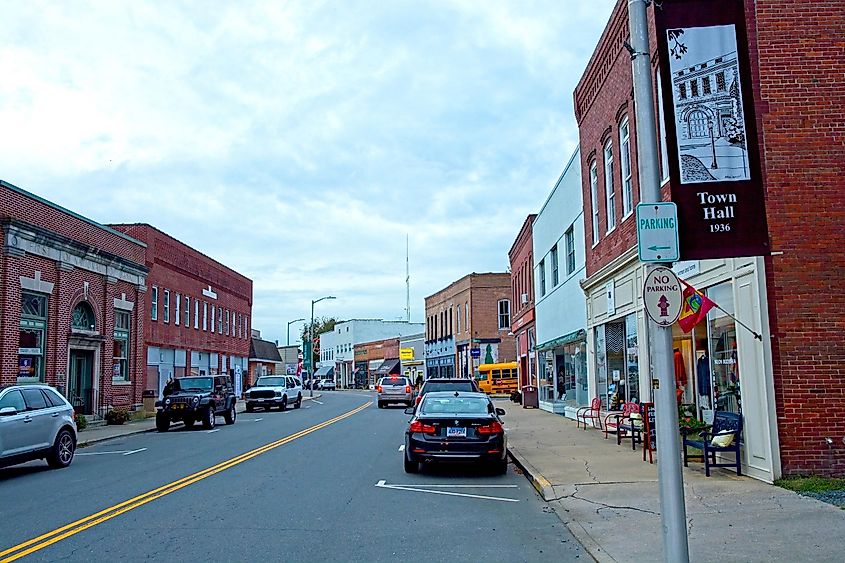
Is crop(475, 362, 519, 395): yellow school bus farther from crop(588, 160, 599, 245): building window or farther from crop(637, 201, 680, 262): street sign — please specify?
crop(637, 201, 680, 262): street sign

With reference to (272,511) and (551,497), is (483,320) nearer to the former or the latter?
(551,497)

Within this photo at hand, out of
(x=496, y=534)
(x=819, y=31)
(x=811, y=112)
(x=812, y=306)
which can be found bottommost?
(x=496, y=534)

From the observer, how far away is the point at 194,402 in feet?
86.7

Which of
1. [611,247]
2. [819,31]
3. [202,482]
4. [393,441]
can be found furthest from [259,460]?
[819,31]

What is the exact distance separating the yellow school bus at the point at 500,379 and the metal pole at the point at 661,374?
44.4 meters

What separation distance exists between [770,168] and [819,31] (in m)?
2.34

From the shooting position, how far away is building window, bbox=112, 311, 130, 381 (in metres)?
32.0

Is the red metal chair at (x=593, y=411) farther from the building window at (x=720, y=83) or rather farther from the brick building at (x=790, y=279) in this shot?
the building window at (x=720, y=83)

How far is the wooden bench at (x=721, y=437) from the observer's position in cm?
1209

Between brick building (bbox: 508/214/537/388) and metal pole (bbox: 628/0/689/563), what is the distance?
1131 inches

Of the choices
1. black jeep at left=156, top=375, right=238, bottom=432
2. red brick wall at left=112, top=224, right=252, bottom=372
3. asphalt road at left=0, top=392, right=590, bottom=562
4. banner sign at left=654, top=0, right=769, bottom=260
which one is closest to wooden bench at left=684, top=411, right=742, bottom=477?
asphalt road at left=0, top=392, right=590, bottom=562

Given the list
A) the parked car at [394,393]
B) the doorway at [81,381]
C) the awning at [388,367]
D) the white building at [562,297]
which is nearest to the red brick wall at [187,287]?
→ the doorway at [81,381]

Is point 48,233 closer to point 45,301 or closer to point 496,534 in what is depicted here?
point 45,301

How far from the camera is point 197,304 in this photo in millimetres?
46000
